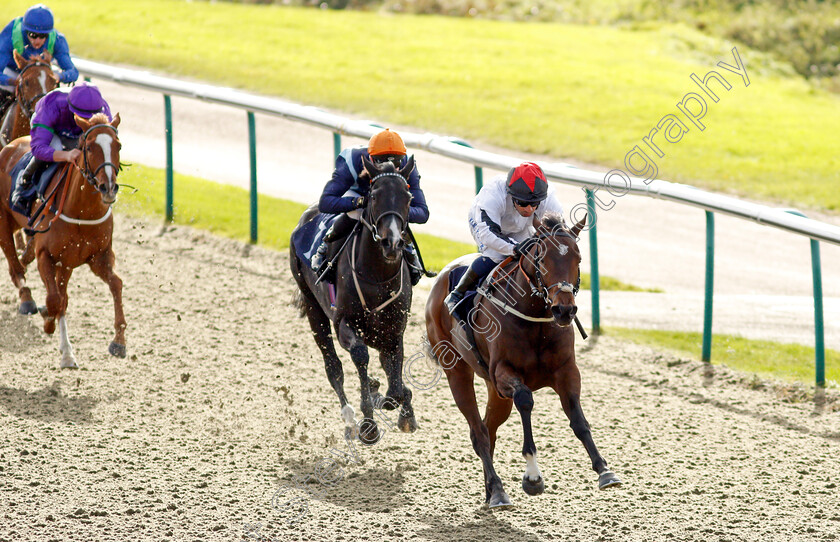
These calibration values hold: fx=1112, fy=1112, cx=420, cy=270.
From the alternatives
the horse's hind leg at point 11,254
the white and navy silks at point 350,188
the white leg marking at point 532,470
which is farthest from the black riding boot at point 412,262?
the horse's hind leg at point 11,254

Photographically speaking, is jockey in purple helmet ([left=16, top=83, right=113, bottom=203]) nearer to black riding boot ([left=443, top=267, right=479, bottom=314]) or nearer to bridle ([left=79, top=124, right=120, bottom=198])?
bridle ([left=79, top=124, right=120, bottom=198])

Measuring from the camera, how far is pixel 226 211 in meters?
12.6

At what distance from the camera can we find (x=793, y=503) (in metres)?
6.38

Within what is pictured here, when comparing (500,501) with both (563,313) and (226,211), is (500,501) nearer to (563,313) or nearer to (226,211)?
(563,313)

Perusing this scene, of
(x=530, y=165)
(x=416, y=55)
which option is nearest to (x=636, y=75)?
(x=416, y=55)

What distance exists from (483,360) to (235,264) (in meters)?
5.27

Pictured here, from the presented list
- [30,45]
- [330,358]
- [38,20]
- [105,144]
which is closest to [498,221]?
[330,358]

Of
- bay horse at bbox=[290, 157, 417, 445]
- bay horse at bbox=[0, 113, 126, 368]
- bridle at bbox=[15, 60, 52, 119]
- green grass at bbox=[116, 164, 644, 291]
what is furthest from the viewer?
green grass at bbox=[116, 164, 644, 291]

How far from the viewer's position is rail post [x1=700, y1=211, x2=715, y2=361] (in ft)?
28.5

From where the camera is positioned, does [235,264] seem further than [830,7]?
No

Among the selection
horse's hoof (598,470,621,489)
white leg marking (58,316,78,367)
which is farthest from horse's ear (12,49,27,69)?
horse's hoof (598,470,621,489)

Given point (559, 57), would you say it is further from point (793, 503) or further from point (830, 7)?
point (793, 503)

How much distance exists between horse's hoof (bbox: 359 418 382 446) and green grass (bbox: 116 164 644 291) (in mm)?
4006

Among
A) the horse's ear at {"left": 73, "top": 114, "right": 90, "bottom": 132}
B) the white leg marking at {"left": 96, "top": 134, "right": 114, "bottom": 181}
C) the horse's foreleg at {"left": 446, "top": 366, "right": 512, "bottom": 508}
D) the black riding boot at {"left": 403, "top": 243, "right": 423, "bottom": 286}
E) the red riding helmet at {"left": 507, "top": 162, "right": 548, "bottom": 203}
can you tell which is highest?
Answer: the red riding helmet at {"left": 507, "top": 162, "right": 548, "bottom": 203}
